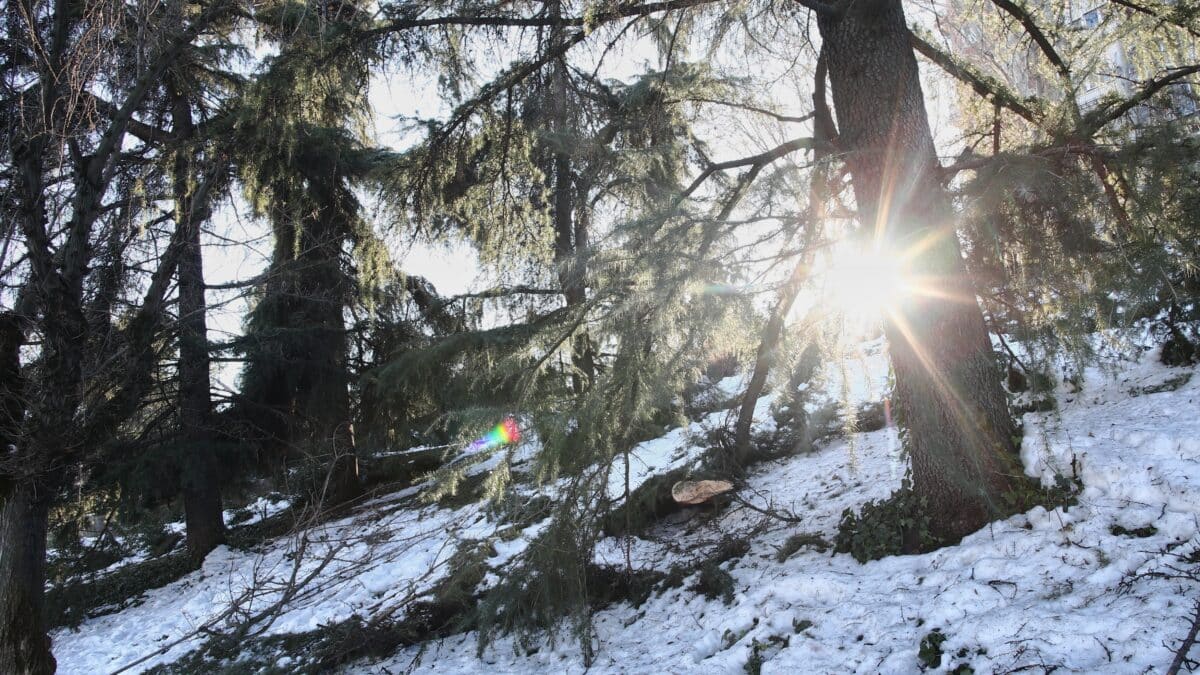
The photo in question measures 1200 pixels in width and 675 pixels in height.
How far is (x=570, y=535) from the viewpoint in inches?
181

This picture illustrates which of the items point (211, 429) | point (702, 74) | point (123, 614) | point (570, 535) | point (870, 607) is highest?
point (702, 74)

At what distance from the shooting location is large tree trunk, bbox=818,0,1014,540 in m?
3.96

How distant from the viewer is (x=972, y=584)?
345 cm

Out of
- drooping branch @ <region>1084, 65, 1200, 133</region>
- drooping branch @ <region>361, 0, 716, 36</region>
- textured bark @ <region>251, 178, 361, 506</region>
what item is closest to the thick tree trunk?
textured bark @ <region>251, 178, 361, 506</region>

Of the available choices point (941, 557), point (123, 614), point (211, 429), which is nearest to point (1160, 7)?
point (941, 557)

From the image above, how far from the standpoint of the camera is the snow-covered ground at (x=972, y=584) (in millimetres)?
2867

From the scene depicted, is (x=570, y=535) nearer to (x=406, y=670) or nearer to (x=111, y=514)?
(x=406, y=670)

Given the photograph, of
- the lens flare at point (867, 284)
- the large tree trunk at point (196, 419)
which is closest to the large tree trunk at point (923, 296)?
the lens flare at point (867, 284)

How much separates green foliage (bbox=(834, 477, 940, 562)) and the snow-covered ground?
0.12m

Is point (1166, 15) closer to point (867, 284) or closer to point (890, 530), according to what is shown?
point (867, 284)

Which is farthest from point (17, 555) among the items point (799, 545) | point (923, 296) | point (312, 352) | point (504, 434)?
point (923, 296)

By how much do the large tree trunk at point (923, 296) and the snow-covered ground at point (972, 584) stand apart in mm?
271

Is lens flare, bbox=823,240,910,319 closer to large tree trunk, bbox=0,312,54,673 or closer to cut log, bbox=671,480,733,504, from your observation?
cut log, bbox=671,480,733,504

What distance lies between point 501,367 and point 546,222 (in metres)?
1.90
